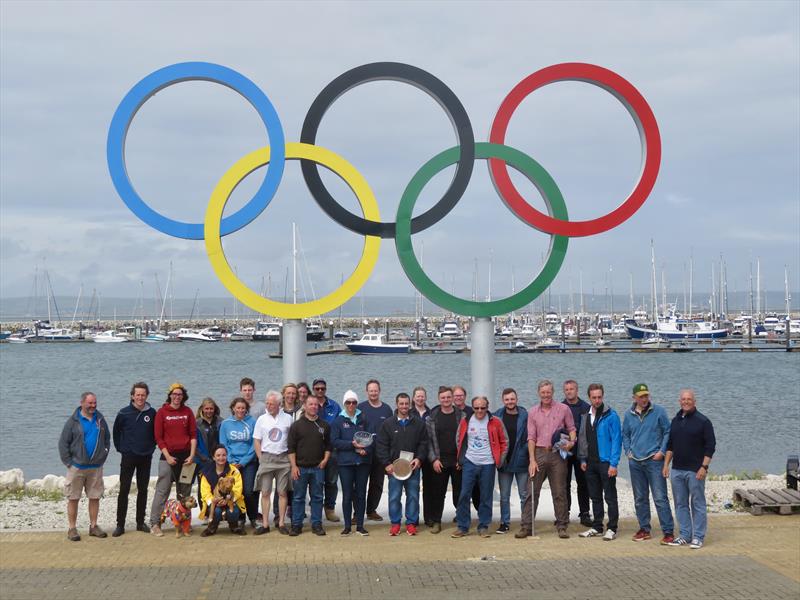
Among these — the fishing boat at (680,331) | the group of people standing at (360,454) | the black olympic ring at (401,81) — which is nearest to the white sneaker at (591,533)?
the group of people standing at (360,454)

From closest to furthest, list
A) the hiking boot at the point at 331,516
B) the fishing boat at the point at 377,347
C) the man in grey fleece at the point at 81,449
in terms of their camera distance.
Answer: the man in grey fleece at the point at 81,449, the hiking boot at the point at 331,516, the fishing boat at the point at 377,347

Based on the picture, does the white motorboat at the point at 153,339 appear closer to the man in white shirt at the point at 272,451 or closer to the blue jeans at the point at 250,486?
the blue jeans at the point at 250,486

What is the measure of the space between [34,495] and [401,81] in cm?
841

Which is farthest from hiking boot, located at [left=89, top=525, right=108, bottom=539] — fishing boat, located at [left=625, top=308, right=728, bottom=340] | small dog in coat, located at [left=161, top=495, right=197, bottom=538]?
fishing boat, located at [left=625, top=308, right=728, bottom=340]

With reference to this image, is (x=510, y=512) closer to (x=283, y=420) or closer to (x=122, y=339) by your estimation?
(x=283, y=420)

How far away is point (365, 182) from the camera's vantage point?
11.8 metres

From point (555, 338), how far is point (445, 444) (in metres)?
73.1

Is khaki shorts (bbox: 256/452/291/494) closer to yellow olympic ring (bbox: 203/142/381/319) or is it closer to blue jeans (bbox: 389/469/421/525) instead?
blue jeans (bbox: 389/469/421/525)

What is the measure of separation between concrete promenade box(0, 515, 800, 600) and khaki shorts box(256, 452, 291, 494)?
525mm

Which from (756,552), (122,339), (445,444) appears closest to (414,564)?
(445,444)

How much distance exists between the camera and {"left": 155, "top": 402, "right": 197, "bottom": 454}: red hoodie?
996 centimetres

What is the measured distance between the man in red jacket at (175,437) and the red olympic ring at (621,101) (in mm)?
4788

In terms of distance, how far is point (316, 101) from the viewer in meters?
11.4

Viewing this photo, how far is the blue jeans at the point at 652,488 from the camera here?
9.67m
